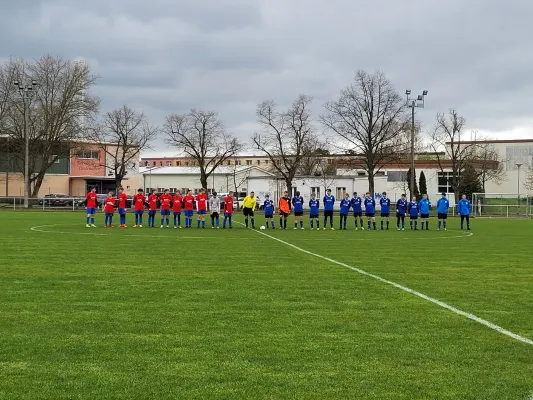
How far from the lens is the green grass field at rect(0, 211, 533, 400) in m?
5.77

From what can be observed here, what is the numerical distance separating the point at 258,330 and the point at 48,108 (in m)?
62.0

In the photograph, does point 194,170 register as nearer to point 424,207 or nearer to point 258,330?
point 424,207

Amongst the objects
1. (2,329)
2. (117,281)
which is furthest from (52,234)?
(2,329)

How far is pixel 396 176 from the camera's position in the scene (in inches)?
3413

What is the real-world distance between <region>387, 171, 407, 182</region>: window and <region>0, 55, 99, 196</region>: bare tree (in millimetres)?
39679

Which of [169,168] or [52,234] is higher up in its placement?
[169,168]

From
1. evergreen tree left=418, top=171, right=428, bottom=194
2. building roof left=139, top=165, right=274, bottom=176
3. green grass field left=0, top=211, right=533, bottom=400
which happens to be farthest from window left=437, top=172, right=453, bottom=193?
green grass field left=0, top=211, right=533, bottom=400

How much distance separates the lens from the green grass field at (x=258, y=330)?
5.77m

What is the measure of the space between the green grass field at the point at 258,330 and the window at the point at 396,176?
70835mm

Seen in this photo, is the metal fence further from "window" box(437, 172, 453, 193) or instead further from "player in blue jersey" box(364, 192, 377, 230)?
"player in blue jersey" box(364, 192, 377, 230)

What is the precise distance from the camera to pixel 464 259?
56.3 feet

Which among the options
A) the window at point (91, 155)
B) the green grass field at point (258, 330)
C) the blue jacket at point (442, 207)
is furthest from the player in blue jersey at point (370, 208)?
the window at point (91, 155)

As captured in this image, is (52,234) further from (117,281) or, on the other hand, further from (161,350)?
(161,350)

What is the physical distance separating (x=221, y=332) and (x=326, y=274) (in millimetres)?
5911
